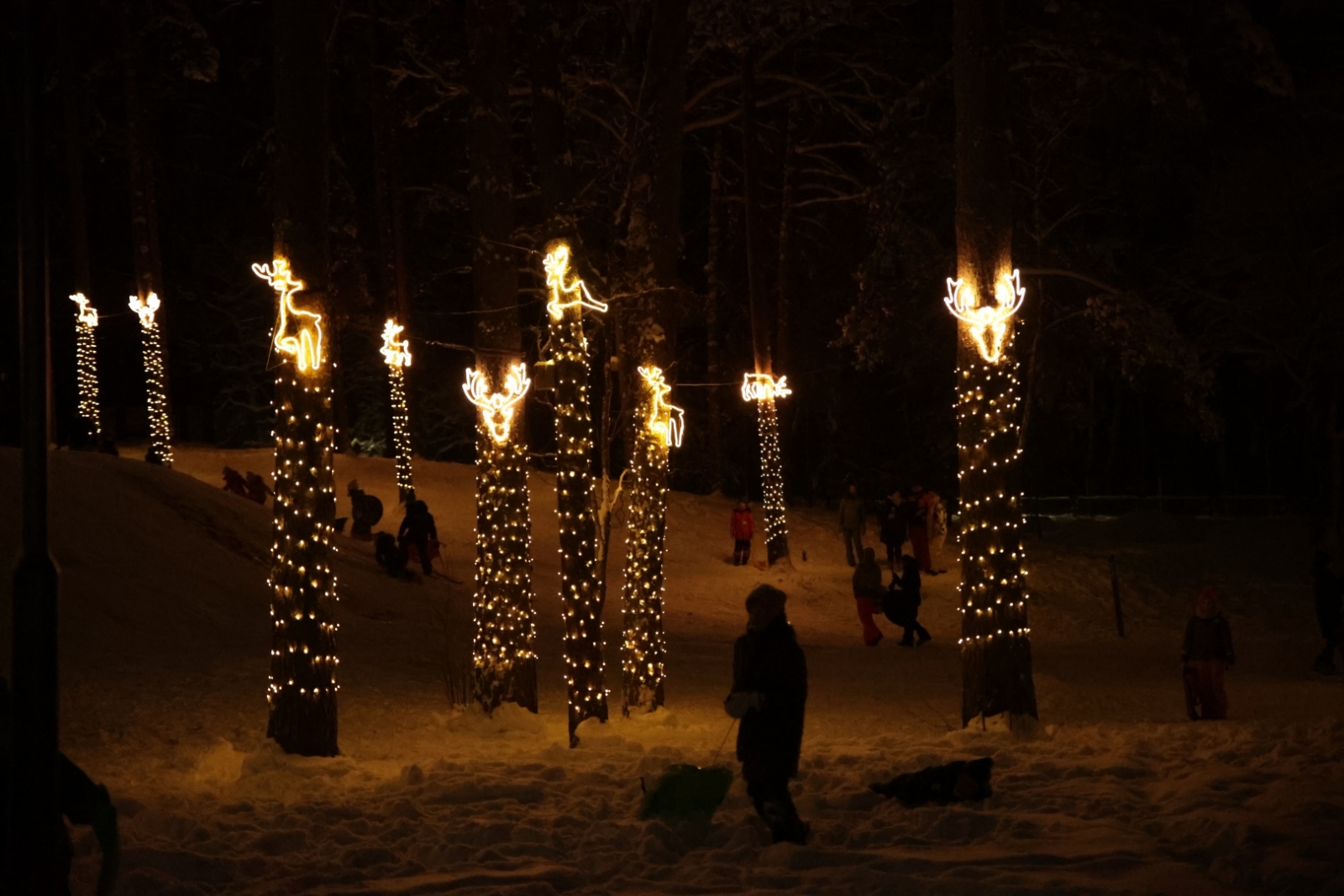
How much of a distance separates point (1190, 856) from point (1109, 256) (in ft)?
93.4

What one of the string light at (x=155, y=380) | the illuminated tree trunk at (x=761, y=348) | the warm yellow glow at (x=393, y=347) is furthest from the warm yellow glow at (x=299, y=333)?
the string light at (x=155, y=380)

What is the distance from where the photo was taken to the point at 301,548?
12477mm

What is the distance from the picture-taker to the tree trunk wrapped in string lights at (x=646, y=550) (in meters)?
15.9

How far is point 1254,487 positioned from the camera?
50.7 m

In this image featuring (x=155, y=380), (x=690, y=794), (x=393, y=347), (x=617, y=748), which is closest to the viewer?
(x=690, y=794)

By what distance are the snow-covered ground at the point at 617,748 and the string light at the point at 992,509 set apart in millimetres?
730

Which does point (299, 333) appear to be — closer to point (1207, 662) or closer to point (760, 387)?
point (1207, 662)

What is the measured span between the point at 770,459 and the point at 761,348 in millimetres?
2657

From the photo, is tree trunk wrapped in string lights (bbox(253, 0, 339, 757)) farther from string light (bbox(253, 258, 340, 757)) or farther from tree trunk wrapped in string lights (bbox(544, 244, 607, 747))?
tree trunk wrapped in string lights (bbox(544, 244, 607, 747))

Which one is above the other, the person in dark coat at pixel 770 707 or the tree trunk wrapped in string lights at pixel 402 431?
the tree trunk wrapped in string lights at pixel 402 431

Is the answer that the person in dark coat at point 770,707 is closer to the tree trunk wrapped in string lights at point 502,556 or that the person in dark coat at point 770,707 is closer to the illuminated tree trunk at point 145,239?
the tree trunk wrapped in string lights at point 502,556

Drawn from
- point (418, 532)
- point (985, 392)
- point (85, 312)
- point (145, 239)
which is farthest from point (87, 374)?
point (985, 392)

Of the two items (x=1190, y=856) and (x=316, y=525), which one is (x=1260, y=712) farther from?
(x=316, y=525)

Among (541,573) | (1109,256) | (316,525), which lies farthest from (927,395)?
(316,525)
